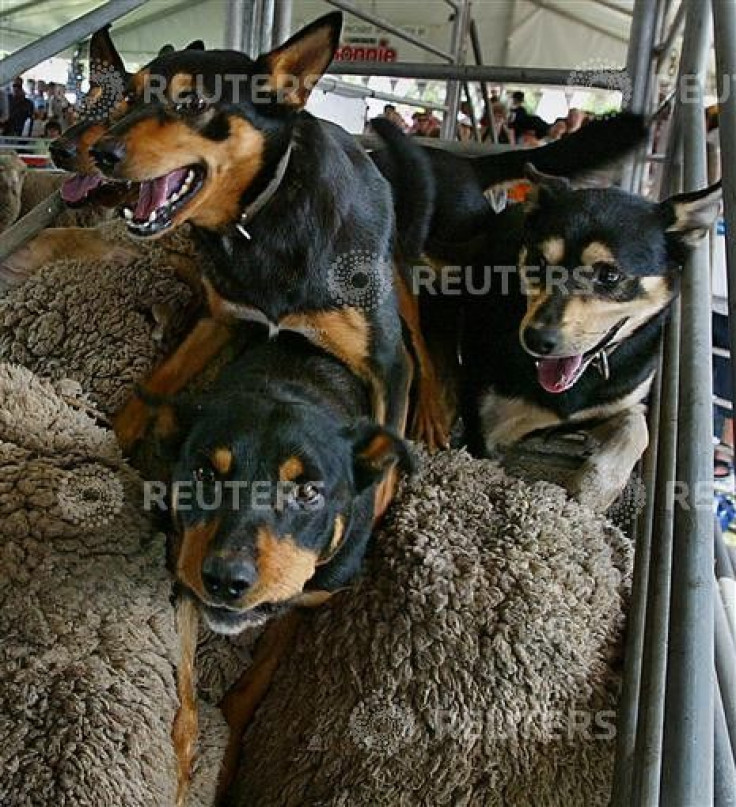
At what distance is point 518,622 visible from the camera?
38.7 inches

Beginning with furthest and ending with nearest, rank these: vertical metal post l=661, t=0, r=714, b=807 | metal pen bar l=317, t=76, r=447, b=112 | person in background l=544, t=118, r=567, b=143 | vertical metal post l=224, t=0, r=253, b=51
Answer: person in background l=544, t=118, r=567, b=143
metal pen bar l=317, t=76, r=447, b=112
vertical metal post l=224, t=0, r=253, b=51
vertical metal post l=661, t=0, r=714, b=807

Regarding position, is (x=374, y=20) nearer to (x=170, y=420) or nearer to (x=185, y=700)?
(x=170, y=420)

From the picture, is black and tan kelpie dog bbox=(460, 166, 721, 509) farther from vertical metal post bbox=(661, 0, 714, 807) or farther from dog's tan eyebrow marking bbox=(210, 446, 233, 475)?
dog's tan eyebrow marking bbox=(210, 446, 233, 475)

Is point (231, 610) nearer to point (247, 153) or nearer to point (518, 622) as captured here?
point (518, 622)

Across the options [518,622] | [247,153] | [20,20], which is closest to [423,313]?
[247,153]

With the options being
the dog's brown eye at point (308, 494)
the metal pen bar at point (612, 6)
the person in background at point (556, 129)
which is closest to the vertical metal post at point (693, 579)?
the dog's brown eye at point (308, 494)

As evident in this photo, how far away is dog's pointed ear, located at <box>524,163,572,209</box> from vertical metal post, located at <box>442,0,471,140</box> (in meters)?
1.46

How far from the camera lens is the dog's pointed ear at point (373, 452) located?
1.00 meters

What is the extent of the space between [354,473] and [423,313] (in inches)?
21.3

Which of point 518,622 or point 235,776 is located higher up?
point 518,622

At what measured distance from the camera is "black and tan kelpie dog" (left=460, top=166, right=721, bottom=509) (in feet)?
3.72

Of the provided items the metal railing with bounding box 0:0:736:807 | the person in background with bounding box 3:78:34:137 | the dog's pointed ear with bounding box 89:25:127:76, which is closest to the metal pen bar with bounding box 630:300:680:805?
the metal railing with bounding box 0:0:736:807

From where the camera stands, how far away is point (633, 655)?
3.15 ft

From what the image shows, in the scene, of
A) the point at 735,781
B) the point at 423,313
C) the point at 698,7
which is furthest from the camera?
the point at 423,313
